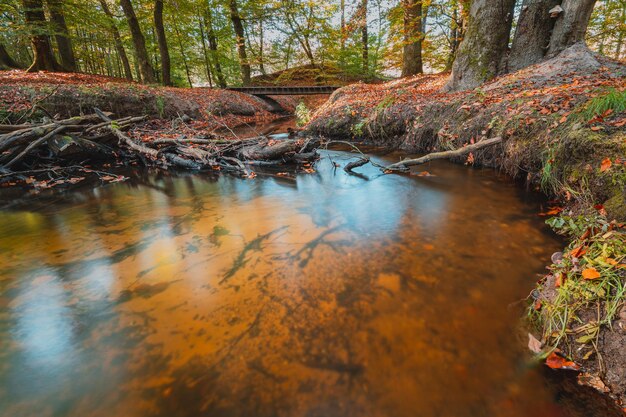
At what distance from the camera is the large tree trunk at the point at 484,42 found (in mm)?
6387

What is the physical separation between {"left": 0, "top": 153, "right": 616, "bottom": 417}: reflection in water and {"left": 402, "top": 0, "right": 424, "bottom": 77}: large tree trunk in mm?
8895

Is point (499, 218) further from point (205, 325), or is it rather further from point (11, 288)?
point (11, 288)

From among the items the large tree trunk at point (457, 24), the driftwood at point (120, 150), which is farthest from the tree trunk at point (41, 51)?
the large tree trunk at point (457, 24)

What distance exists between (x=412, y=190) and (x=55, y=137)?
23.2 feet

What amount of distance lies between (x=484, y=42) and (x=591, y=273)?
6994 mm

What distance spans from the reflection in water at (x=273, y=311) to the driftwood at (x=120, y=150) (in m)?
2.37

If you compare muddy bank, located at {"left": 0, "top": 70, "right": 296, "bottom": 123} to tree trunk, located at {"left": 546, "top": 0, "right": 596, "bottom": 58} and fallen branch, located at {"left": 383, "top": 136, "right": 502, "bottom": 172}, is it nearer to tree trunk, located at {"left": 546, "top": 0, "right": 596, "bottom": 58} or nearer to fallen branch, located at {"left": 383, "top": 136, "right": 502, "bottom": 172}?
fallen branch, located at {"left": 383, "top": 136, "right": 502, "bottom": 172}

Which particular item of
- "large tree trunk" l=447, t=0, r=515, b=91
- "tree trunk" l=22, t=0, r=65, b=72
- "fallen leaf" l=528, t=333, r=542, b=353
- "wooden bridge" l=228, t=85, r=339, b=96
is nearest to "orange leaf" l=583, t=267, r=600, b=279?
"fallen leaf" l=528, t=333, r=542, b=353

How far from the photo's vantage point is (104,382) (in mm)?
1571

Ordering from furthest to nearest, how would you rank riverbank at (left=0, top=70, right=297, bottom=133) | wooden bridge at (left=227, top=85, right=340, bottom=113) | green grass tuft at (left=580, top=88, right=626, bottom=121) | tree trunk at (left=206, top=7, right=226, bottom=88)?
tree trunk at (left=206, top=7, right=226, bottom=88)
wooden bridge at (left=227, top=85, right=340, bottom=113)
riverbank at (left=0, top=70, right=297, bottom=133)
green grass tuft at (left=580, top=88, right=626, bottom=121)

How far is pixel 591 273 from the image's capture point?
1.63 m

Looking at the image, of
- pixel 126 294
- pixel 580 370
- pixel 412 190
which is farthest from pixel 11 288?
pixel 412 190

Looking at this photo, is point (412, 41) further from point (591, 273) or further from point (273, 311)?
point (273, 311)

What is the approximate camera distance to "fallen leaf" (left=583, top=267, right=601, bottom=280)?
160 centimetres
